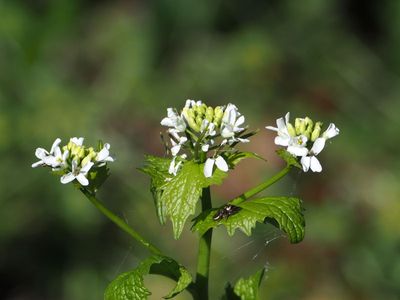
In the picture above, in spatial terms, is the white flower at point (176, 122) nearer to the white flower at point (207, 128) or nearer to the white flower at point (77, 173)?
the white flower at point (207, 128)

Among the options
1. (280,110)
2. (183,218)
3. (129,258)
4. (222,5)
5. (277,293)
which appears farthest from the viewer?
(222,5)

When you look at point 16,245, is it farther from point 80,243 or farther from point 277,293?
point 277,293

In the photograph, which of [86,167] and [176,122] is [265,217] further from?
[86,167]

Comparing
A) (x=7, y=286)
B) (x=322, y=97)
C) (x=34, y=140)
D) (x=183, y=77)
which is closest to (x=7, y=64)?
(x=34, y=140)

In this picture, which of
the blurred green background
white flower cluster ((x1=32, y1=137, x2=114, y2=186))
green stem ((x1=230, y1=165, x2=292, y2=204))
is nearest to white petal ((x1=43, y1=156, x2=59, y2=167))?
white flower cluster ((x1=32, y1=137, x2=114, y2=186))

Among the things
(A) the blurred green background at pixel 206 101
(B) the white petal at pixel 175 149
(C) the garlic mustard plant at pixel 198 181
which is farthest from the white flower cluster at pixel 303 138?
(A) the blurred green background at pixel 206 101
